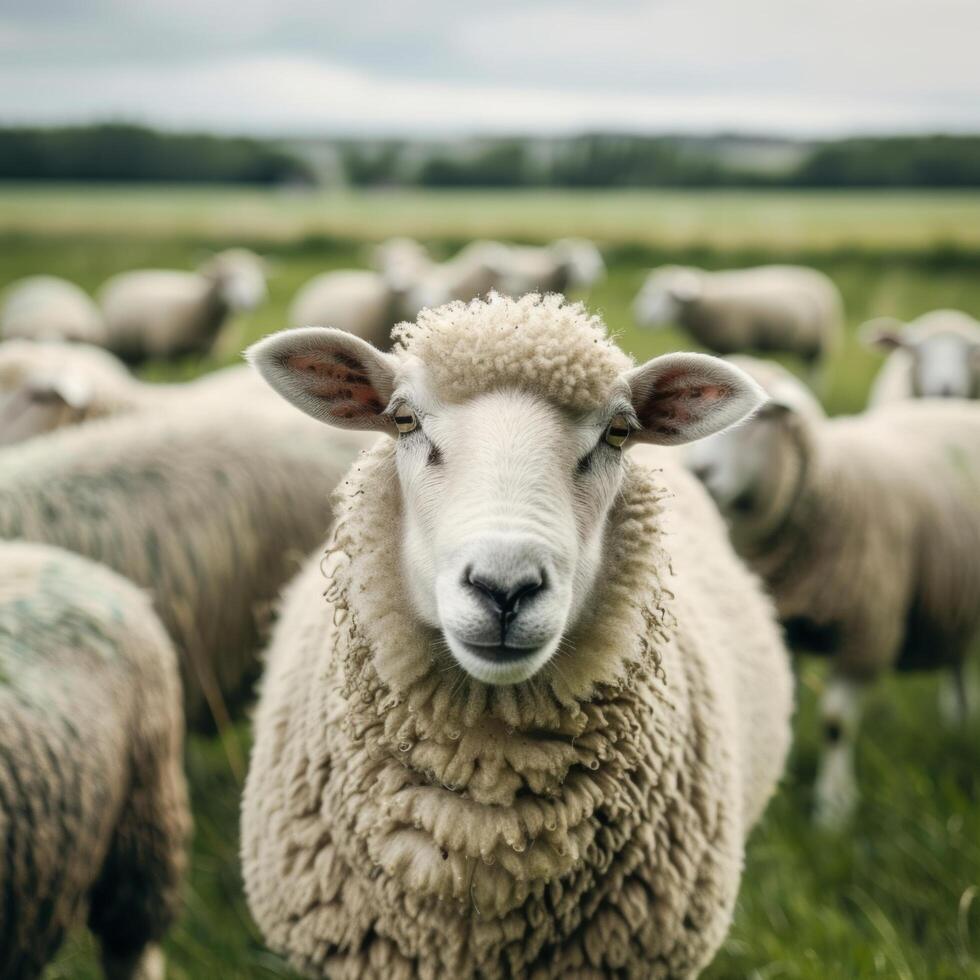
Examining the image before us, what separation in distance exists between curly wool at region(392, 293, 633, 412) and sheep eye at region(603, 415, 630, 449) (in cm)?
5

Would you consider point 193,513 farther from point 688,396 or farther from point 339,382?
point 688,396

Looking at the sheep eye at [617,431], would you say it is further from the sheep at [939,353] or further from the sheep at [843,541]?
the sheep at [939,353]

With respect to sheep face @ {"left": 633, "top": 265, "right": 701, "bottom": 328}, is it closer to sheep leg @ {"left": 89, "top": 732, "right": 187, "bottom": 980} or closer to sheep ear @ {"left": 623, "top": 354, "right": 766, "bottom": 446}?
sheep leg @ {"left": 89, "top": 732, "right": 187, "bottom": 980}

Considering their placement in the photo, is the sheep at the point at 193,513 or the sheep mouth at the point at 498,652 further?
the sheep at the point at 193,513

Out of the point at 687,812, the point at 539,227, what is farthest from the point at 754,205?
the point at 687,812

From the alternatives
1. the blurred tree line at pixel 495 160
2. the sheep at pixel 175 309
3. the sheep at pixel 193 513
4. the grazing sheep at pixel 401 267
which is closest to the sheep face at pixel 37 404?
the sheep at pixel 193 513

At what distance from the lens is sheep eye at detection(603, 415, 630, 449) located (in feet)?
6.18

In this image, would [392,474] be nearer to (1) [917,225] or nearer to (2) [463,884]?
(2) [463,884]

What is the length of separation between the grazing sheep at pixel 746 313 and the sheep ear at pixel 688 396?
1113 centimetres

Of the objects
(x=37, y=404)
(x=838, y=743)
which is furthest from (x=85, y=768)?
(x=838, y=743)

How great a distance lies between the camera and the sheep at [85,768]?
2225 millimetres

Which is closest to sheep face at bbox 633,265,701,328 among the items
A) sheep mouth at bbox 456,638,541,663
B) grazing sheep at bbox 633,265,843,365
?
grazing sheep at bbox 633,265,843,365

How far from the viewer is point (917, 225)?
60.5 feet

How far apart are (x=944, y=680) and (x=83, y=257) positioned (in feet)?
66.0
